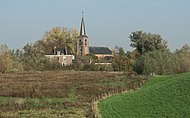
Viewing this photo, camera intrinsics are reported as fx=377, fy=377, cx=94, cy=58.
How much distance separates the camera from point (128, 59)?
248ft

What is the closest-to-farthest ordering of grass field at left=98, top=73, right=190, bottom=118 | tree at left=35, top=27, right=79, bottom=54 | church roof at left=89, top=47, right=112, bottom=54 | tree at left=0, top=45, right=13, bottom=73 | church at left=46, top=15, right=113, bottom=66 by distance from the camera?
1. grass field at left=98, top=73, right=190, bottom=118
2. tree at left=0, top=45, right=13, bottom=73
3. church at left=46, top=15, right=113, bottom=66
4. tree at left=35, top=27, right=79, bottom=54
5. church roof at left=89, top=47, right=112, bottom=54

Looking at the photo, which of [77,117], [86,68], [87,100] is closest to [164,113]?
[77,117]

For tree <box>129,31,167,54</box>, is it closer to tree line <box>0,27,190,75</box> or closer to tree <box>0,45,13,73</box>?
tree line <box>0,27,190,75</box>

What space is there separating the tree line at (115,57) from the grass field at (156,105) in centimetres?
3163

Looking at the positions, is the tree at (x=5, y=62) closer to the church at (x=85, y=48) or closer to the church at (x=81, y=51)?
the church at (x=81, y=51)

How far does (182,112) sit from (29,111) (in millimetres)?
8829

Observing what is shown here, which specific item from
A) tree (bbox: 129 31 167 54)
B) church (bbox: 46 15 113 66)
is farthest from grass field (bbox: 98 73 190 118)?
church (bbox: 46 15 113 66)

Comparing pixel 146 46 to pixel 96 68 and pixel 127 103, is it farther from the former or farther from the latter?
pixel 127 103

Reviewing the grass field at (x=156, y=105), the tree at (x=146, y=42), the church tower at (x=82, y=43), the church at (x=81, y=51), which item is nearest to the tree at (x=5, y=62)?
the church at (x=81, y=51)

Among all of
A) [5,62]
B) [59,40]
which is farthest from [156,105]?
[59,40]

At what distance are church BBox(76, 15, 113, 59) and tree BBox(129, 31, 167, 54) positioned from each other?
3447 cm

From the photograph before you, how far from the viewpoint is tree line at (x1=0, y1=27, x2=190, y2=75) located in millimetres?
55750

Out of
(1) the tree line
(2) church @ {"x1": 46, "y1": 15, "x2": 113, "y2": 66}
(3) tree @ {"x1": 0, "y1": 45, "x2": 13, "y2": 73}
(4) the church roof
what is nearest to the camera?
(1) the tree line

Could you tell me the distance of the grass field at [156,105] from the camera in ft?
59.3
